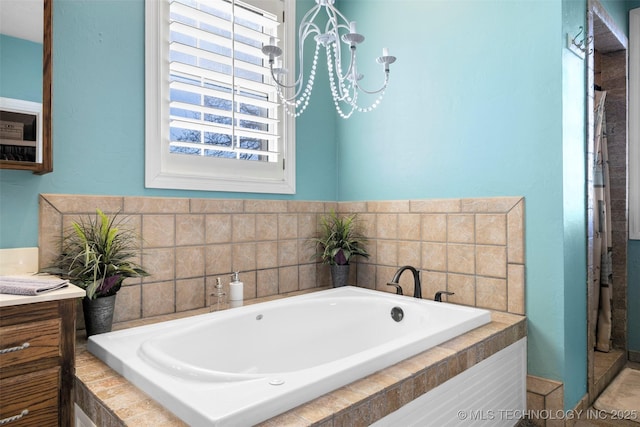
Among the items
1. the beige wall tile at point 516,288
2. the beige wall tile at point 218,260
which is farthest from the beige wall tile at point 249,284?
the beige wall tile at point 516,288

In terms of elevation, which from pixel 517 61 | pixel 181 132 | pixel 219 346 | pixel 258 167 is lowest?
pixel 219 346

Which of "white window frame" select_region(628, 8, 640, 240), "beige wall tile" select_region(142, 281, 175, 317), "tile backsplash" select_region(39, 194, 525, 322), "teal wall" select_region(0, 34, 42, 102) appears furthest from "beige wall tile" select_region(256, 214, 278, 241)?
"white window frame" select_region(628, 8, 640, 240)

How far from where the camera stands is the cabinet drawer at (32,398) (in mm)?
1243

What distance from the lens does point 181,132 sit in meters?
2.26

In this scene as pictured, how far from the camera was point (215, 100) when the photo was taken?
237 cm

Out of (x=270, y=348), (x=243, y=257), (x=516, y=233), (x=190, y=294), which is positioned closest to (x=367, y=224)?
(x=243, y=257)

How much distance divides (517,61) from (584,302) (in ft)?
4.29

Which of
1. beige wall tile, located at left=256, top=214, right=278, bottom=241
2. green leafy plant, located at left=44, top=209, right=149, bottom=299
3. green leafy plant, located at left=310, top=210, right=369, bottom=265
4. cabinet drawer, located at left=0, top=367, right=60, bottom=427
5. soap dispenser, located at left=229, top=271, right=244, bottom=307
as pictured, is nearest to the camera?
cabinet drawer, located at left=0, top=367, right=60, bottom=427

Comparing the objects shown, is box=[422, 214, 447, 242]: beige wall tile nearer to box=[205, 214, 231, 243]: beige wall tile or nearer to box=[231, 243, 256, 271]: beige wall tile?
box=[231, 243, 256, 271]: beige wall tile

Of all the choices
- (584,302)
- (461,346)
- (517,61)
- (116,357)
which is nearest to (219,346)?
(116,357)

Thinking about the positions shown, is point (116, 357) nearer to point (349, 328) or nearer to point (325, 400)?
point (325, 400)

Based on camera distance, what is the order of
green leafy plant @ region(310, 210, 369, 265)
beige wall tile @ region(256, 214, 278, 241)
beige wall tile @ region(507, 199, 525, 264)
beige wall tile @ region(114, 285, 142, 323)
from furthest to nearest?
green leafy plant @ region(310, 210, 369, 265), beige wall tile @ region(256, 214, 278, 241), beige wall tile @ region(507, 199, 525, 264), beige wall tile @ region(114, 285, 142, 323)

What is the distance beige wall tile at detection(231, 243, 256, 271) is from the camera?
2389 mm

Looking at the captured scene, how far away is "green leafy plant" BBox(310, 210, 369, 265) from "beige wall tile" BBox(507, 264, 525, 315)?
3.03ft
